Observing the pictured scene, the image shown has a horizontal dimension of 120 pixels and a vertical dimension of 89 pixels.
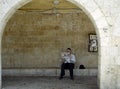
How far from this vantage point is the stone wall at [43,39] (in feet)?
43.9

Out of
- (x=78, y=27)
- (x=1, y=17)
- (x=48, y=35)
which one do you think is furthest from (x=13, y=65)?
(x=1, y=17)

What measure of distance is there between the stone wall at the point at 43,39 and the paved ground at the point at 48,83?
1.68 meters

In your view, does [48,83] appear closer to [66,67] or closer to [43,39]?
[66,67]

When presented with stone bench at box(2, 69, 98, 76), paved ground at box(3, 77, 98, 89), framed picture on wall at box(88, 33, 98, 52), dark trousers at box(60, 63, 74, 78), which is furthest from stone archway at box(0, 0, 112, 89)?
framed picture on wall at box(88, 33, 98, 52)

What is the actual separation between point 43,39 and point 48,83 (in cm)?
320

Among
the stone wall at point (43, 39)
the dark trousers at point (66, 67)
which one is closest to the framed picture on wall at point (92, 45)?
the stone wall at point (43, 39)

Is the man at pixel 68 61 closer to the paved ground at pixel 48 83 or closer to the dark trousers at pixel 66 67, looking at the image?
the dark trousers at pixel 66 67

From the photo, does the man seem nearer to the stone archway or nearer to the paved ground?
the paved ground

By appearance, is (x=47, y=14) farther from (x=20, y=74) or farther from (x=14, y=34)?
(x=20, y=74)

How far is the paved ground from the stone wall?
1.68 metres

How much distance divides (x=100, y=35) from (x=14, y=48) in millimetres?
5595

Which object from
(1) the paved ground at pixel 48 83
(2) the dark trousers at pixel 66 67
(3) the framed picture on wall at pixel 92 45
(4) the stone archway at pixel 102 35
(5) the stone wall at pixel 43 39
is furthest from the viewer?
(3) the framed picture on wall at pixel 92 45

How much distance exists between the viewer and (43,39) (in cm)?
1347

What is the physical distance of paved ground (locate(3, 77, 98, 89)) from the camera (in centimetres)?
1001
